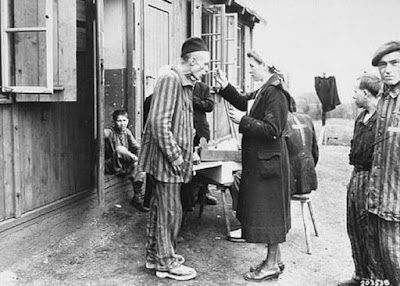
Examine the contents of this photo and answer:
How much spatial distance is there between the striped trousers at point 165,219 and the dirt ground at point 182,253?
0.60ft

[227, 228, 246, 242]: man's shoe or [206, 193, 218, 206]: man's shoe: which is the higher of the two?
[206, 193, 218, 206]: man's shoe

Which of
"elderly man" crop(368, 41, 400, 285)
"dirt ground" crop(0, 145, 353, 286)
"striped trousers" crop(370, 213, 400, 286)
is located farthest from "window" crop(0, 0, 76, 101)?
"striped trousers" crop(370, 213, 400, 286)

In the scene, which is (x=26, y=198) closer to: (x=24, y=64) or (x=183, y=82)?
(x=24, y=64)

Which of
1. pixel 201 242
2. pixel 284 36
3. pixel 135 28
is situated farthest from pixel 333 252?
pixel 284 36

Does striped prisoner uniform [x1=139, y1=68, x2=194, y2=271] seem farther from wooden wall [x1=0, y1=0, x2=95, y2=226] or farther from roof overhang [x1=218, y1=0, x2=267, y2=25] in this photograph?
roof overhang [x1=218, y1=0, x2=267, y2=25]

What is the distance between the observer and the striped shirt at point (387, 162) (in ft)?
11.9

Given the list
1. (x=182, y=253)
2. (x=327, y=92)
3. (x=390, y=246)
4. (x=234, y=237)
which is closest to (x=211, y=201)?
(x=234, y=237)

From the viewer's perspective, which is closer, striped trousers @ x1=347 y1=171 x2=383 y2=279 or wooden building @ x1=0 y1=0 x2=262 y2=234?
striped trousers @ x1=347 y1=171 x2=383 y2=279

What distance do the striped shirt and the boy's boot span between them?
3.18 metres

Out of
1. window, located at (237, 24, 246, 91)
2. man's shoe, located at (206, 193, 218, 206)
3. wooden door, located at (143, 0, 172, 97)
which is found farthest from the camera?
window, located at (237, 24, 246, 91)

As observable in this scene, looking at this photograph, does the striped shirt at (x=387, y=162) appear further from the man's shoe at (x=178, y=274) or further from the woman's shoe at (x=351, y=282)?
the man's shoe at (x=178, y=274)

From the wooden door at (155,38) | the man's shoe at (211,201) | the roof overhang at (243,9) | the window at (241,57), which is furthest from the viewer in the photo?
the window at (241,57)

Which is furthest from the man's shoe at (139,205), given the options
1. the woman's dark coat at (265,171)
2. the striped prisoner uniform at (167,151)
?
the woman's dark coat at (265,171)

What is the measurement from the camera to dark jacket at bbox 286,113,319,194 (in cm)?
541
